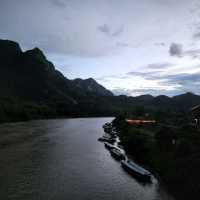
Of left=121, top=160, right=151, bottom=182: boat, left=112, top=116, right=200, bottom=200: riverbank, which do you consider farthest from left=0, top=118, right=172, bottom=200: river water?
left=112, top=116, right=200, bottom=200: riverbank

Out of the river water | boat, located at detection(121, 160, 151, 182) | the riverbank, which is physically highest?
the riverbank

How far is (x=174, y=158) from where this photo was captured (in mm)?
46594

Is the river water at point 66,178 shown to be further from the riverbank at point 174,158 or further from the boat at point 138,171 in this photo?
the riverbank at point 174,158

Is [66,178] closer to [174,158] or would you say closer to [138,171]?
[138,171]

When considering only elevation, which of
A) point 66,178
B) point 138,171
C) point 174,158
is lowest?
point 66,178

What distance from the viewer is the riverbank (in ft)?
122

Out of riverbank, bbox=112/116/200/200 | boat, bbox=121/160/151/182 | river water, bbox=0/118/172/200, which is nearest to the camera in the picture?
riverbank, bbox=112/116/200/200

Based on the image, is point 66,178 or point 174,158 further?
point 174,158

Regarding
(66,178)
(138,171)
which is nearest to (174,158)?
(138,171)

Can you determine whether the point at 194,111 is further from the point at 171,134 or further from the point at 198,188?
the point at 198,188

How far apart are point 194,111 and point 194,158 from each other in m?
30.1

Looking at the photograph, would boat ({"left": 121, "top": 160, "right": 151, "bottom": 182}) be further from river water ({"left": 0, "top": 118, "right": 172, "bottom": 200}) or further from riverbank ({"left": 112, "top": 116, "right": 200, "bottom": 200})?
riverbank ({"left": 112, "top": 116, "right": 200, "bottom": 200})

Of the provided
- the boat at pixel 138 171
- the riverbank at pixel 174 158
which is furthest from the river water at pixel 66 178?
the riverbank at pixel 174 158

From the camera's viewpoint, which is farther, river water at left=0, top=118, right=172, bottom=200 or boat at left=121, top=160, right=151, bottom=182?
boat at left=121, top=160, right=151, bottom=182
